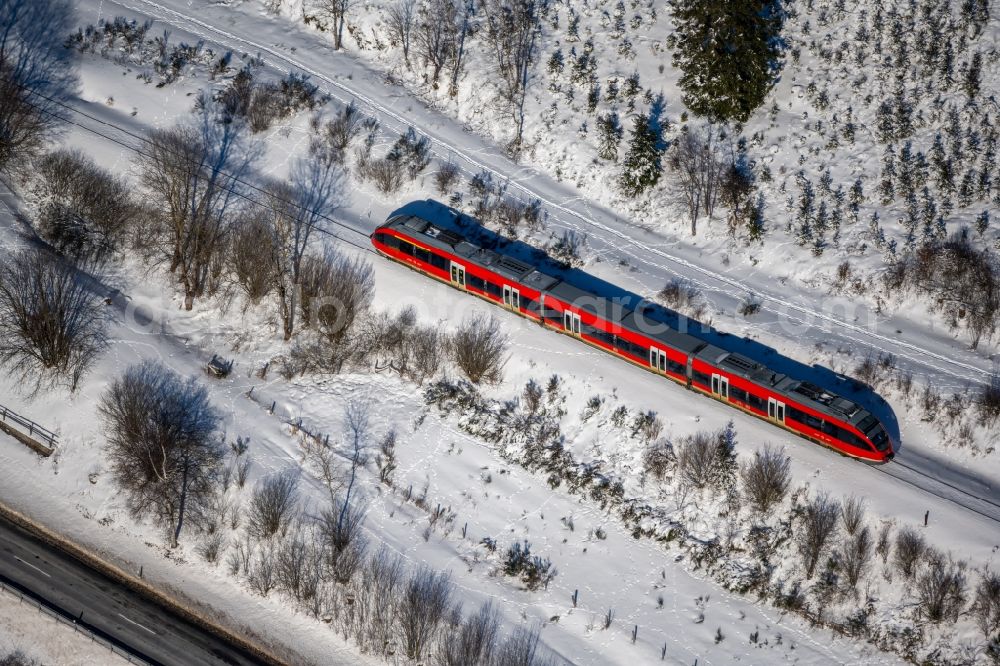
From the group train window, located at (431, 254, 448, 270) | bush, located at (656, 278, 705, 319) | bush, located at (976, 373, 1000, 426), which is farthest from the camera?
train window, located at (431, 254, 448, 270)

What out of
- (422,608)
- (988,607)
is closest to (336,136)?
(422,608)

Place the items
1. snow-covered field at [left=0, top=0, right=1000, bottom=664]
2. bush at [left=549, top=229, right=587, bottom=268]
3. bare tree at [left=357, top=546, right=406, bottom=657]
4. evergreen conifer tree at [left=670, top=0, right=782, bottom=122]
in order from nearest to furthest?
bare tree at [left=357, top=546, right=406, bottom=657]
snow-covered field at [left=0, top=0, right=1000, bottom=664]
bush at [left=549, top=229, right=587, bottom=268]
evergreen conifer tree at [left=670, top=0, right=782, bottom=122]

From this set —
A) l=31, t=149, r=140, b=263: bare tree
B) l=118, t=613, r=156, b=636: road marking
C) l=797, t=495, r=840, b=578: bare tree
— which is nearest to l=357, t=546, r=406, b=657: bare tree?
l=118, t=613, r=156, b=636: road marking

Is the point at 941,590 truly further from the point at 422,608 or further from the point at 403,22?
the point at 403,22

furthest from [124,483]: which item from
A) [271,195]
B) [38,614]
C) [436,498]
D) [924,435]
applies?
[924,435]

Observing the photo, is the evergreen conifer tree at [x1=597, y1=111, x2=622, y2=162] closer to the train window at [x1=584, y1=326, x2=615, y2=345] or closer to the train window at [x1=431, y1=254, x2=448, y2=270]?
the train window at [x1=431, y1=254, x2=448, y2=270]

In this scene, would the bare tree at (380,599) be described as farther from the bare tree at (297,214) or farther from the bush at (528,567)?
the bare tree at (297,214)
